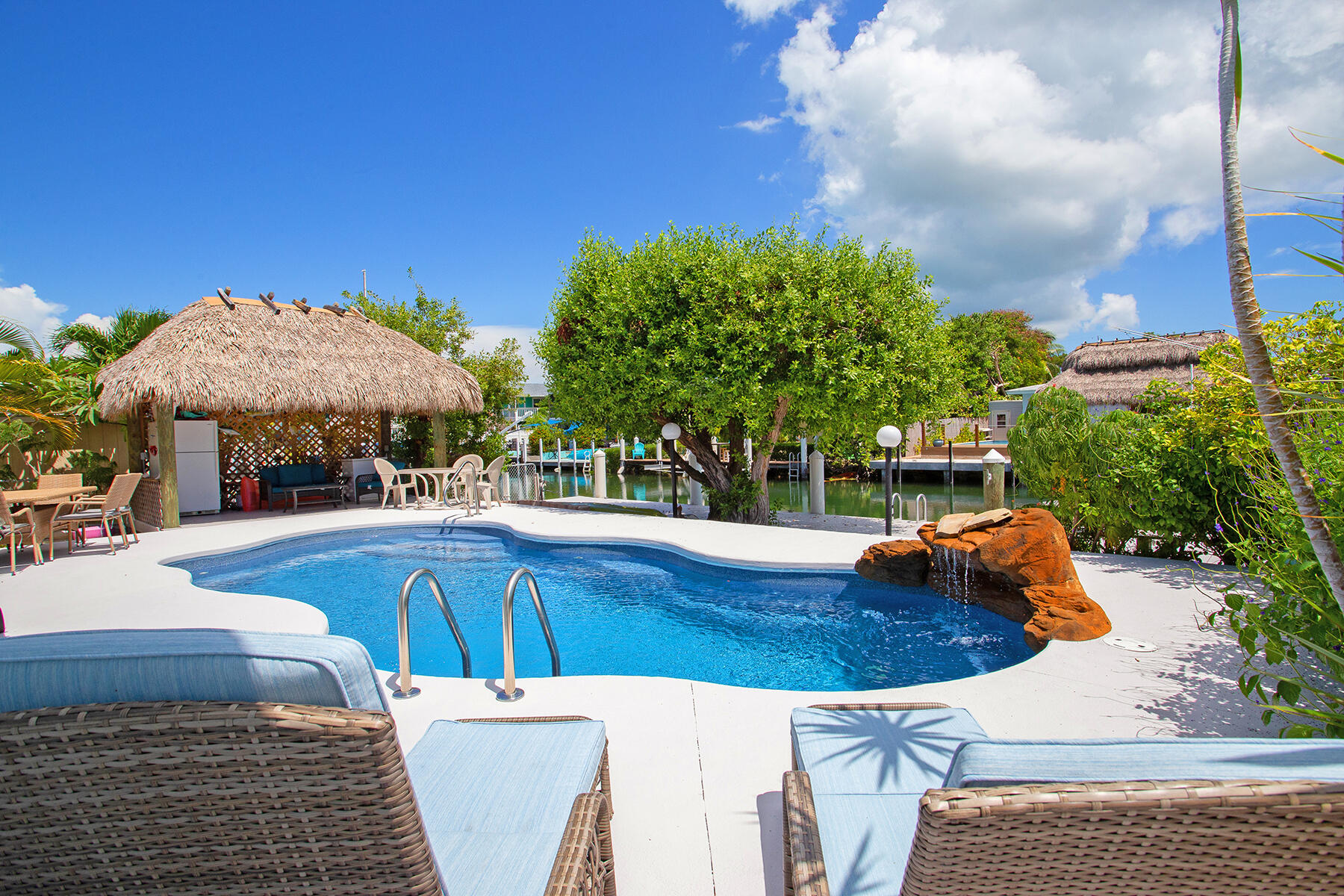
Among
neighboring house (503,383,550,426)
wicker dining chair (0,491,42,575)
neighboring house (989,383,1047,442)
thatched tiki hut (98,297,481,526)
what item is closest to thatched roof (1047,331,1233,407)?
neighboring house (989,383,1047,442)

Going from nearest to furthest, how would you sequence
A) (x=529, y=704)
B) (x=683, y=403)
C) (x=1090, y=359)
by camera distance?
(x=529, y=704)
(x=683, y=403)
(x=1090, y=359)

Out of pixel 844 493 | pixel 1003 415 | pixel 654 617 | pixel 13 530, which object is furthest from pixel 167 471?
pixel 1003 415

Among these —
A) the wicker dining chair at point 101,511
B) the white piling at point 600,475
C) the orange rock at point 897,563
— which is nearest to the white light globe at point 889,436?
the orange rock at point 897,563

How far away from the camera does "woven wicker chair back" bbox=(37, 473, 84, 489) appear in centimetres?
865

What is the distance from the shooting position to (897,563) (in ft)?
20.2

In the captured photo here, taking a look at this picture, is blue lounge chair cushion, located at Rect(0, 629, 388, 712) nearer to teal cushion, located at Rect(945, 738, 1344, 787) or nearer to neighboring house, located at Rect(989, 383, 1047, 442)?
teal cushion, located at Rect(945, 738, 1344, 787)

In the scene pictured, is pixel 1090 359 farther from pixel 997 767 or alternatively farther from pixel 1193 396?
pixel 997 767

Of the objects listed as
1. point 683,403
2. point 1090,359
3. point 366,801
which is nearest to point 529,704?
point 366,801

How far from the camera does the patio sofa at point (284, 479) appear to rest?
1205cm

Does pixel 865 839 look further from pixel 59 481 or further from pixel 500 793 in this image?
pixel 59 481

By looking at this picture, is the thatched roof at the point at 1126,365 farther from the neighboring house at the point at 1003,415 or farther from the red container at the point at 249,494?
the red container at the point at 249,494

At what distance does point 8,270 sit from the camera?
11.0 metres

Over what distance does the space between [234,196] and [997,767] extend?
62.7ft

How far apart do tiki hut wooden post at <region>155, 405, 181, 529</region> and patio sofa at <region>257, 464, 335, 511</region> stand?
2023 mm
